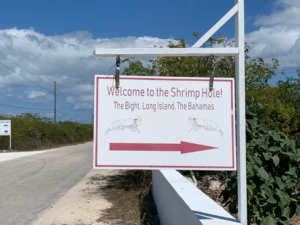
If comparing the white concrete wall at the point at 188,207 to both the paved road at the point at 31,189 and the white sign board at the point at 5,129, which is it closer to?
the paved road at the point at 31,189

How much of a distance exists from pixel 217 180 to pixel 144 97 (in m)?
5.72

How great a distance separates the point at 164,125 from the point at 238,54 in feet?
2.68

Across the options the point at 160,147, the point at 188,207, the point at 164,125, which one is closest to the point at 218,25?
the point at 164,125

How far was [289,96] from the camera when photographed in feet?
25.9

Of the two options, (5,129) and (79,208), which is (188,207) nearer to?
(79,208)

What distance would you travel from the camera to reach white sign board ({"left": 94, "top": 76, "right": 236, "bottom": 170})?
8.44 feet

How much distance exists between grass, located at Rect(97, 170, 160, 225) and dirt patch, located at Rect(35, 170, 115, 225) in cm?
19

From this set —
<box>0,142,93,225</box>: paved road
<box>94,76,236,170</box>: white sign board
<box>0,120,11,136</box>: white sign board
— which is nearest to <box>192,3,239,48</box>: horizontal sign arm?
<box>94,76,236,170</box>: white sign board

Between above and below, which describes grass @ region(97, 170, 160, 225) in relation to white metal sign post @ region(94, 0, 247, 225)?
below

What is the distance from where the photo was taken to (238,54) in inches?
98.5

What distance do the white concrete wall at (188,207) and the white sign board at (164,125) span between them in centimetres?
51

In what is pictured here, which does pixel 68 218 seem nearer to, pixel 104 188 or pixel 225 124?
pixel 104 188

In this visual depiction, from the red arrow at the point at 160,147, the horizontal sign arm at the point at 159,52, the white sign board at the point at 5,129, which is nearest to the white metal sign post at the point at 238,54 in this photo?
the horizontal sign arm at the point at 159,52

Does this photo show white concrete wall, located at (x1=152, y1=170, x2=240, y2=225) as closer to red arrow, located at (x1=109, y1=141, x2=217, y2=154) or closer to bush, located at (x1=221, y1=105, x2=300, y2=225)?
bush, located at (x1=221, y1=105, x2=300, y2=225)
